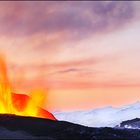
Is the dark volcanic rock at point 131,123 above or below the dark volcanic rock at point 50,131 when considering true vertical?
above

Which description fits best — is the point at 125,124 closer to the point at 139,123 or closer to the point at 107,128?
the point at 139,123

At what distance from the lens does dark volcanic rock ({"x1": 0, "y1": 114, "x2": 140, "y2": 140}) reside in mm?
62312

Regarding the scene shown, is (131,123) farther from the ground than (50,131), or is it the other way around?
(131,123)

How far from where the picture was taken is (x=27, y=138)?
60.1 metres

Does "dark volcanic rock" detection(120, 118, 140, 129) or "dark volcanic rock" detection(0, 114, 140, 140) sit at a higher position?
"dark volcanic rock" detection(120, 118, 140, 129)

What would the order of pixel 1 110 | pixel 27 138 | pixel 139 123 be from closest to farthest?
pixel 27 138 → pixel 1 110 → pixel 139 123

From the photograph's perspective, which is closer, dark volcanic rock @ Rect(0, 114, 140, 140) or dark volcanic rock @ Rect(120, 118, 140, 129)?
dark volcanic rock @ Rect(0, 114, 140, 140)

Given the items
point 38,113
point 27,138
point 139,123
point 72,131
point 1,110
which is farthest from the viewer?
point 139,123

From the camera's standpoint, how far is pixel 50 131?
66438 millimetres

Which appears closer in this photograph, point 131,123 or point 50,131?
point 50,131

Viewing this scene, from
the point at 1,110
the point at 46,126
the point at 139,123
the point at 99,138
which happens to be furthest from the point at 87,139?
the point at 139,123

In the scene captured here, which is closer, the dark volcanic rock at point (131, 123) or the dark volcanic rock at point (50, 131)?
the dark volcanic rock at point (50, 131)

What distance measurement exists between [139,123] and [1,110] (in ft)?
89.6

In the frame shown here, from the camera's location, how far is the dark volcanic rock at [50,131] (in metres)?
62.3
